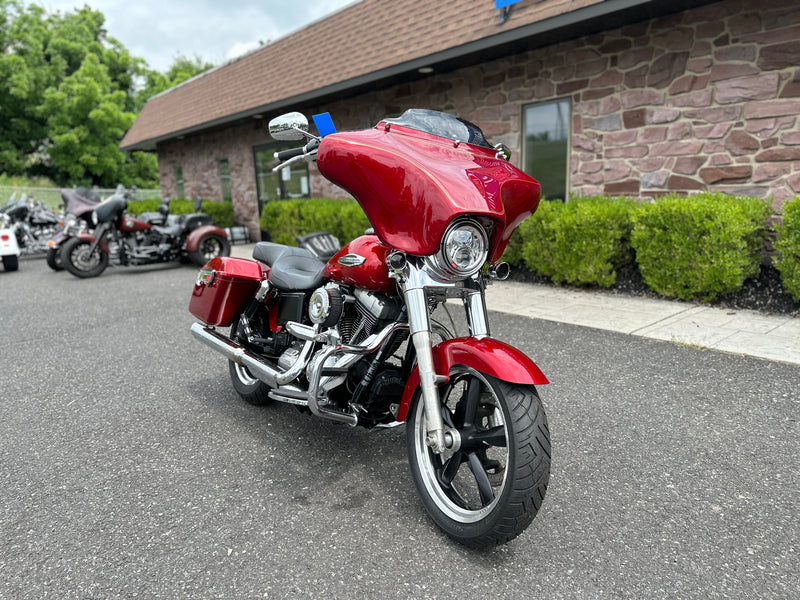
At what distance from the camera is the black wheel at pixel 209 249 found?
32.9 ft

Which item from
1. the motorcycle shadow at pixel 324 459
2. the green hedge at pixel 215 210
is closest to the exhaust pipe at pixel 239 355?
the motorcycle shadow at pixel 324 459

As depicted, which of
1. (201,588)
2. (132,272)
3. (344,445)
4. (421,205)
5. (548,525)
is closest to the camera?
(201,588)

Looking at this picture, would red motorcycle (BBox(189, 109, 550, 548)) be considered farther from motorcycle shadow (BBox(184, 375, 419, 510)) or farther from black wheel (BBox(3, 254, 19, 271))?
→ black wheel (BBox(3, 254, 19, 271))

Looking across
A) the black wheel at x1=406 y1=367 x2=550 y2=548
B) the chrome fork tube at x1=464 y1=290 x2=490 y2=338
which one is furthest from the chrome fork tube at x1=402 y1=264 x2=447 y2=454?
the chrome fork tube at x1=464 y1=290 x2=490 y2=338

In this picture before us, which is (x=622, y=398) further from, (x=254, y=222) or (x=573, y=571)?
(x=254, y=222)

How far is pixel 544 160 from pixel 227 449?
6.88 meters

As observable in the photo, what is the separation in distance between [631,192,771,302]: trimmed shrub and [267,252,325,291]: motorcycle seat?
14.1ft

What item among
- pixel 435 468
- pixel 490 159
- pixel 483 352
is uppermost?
pixel 490 159

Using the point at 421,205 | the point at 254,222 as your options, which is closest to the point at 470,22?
the point at 421,205

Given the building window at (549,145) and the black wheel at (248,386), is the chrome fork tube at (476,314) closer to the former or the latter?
the black wheel at (248,386)

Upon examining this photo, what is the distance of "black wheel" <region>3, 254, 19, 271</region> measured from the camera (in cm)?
1088

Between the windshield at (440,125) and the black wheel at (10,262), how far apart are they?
37.4 feet

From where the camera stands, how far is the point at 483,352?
82.8 inches

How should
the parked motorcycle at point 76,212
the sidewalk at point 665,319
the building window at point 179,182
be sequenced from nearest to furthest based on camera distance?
1. the sidewalk at point 665,319
2. the parked motorcycle at point 76,212
3. the building window at point 179,182
